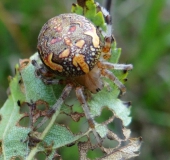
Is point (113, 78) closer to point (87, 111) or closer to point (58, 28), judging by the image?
point (87, 111)

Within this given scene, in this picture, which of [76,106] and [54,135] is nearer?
[54,135]

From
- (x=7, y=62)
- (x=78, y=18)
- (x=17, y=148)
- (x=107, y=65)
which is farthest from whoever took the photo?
(x=7, y=62)

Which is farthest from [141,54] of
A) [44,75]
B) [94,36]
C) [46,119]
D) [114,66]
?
[46,119]

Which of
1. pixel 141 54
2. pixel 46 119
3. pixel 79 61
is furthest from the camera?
pixel 141 54

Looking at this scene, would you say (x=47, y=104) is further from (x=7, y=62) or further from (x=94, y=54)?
(x=7, y=62)

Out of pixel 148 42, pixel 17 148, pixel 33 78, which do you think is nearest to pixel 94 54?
pixel 33 78

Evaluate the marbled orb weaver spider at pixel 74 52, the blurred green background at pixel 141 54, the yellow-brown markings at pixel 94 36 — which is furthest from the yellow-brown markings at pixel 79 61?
the blurred green background at pixel 141 54
